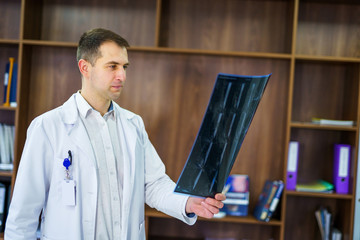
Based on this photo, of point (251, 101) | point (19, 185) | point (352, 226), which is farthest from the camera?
point (352, 226)

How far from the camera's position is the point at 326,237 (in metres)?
2.79

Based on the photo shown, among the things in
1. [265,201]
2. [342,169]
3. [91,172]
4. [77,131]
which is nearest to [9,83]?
[77,131]

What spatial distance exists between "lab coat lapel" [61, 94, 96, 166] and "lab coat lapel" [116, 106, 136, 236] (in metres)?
0.15

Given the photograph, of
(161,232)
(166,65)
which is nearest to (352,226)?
(161,232)

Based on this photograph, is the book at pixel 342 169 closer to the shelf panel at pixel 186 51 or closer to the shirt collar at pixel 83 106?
the shelf panel at pixel 186 51

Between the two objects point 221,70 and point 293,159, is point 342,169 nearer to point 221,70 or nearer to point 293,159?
point 293,159

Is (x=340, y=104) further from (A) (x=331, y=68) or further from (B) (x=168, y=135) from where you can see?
(B) (x=168, y=135)

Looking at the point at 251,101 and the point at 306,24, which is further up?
the point at 306,24

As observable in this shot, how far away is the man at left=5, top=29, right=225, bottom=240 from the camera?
154 centimetres

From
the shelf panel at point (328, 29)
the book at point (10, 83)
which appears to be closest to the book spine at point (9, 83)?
the book at point (10, 83)

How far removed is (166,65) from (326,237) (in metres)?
1.66

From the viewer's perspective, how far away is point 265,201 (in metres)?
2.75

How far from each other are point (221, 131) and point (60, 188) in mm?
746

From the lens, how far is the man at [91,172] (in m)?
1.54
